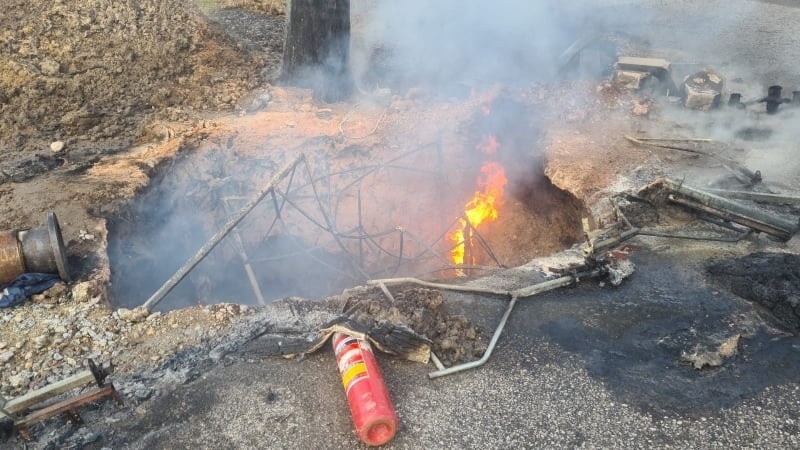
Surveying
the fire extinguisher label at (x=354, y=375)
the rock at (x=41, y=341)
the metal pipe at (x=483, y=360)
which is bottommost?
the rock at (x=41, y=341)

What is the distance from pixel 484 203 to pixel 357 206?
2.00m

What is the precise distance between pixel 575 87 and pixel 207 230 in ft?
21.2

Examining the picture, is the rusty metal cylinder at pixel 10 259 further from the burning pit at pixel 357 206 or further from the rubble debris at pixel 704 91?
the rubble debris at pixel 704 91

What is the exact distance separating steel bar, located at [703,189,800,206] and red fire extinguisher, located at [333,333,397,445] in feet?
15.6

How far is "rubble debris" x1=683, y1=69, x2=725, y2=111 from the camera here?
858 cm

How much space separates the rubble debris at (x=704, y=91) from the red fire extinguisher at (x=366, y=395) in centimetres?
740

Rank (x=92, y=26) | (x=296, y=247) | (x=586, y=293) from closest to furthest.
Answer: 1. (x=586, y=293)
2. (x=296, y=247)
3. (x=92, y=26)

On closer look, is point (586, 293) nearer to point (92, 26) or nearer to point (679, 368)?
point (679, 368)

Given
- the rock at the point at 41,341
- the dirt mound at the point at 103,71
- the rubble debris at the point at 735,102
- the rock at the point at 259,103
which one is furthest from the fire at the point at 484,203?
the rock at the point at 41,341

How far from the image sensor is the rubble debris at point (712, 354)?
4.32 m

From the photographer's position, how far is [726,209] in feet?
19.0

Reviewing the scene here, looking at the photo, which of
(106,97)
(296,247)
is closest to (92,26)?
(106,97)

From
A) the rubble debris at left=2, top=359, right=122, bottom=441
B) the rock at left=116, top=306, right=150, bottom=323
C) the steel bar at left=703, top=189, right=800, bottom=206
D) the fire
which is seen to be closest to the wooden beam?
the rubble debris at left=2, top=359, right=122, bottom=441

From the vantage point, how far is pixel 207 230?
24.2ft
